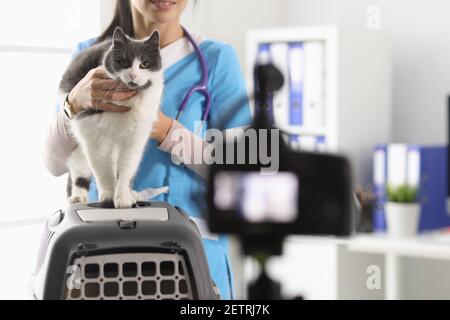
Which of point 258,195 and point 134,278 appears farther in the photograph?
point 134,278

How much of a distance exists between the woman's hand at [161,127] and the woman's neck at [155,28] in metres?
0.15

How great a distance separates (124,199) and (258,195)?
720mm

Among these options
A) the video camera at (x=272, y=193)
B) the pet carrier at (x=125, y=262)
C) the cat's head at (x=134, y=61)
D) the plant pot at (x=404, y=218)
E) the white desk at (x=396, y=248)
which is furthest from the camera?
the plant pot at (x=404, y=218)

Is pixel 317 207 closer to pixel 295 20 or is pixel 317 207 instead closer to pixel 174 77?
pixel 174 77

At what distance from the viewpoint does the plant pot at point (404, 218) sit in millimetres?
2080

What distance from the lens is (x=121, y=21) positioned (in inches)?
56.0

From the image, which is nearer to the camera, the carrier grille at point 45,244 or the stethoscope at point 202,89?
the carrier grille at point 45,244

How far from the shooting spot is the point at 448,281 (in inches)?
86.4

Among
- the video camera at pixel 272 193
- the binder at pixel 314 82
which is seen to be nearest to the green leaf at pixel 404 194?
the binder at pixel 314 82

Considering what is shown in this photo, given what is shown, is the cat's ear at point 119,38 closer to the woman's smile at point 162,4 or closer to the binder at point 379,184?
the woman's smile at point 162,4

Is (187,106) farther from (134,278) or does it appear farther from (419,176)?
(419,176)

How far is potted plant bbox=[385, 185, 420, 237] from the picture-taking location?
6.83 feet

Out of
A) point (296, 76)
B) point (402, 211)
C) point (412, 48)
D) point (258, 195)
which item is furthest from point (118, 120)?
point (412, 48)

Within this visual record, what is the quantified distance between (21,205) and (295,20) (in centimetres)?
107
